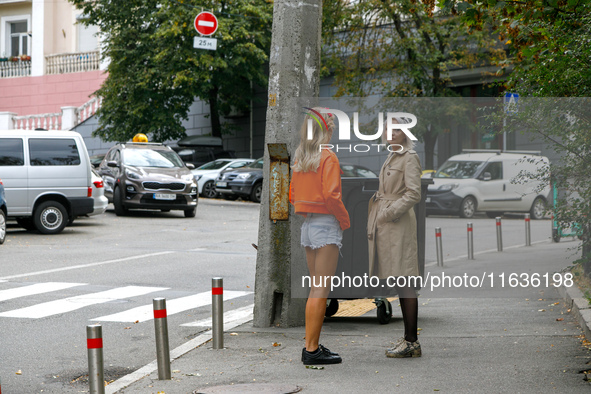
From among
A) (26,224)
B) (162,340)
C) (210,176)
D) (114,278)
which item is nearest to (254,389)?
(162,340)

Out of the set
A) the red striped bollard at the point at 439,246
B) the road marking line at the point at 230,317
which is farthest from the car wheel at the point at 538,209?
the road marking line at the point at 230,317

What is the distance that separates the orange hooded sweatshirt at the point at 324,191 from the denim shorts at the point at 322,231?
57mm

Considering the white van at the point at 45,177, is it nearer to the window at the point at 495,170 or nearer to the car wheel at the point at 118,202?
the car wheel at the point at 118,202

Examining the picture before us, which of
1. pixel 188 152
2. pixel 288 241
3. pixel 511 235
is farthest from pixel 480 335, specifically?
pixel 188 152

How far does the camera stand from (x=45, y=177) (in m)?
17.6

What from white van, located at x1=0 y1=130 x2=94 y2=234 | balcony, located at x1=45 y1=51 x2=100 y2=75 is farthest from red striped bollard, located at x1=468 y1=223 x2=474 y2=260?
balcony, located at x1=45 y1=51 x2=100 y2=75

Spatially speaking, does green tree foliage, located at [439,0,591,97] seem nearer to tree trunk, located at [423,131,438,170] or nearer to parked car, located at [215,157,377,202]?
tree trunk, located at [423,131,438,170]

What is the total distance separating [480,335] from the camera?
24.6 ft

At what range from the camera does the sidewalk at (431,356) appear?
5766 millimetres

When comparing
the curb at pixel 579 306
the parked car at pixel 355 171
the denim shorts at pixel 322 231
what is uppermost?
the parked car at pixel 355 171

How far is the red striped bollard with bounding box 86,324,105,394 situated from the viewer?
4.97m

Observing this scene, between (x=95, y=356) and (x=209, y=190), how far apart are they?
2426 cm

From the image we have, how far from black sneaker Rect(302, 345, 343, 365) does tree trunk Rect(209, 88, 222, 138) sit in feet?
98.7

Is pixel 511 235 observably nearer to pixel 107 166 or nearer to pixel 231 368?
pixel 231 368
